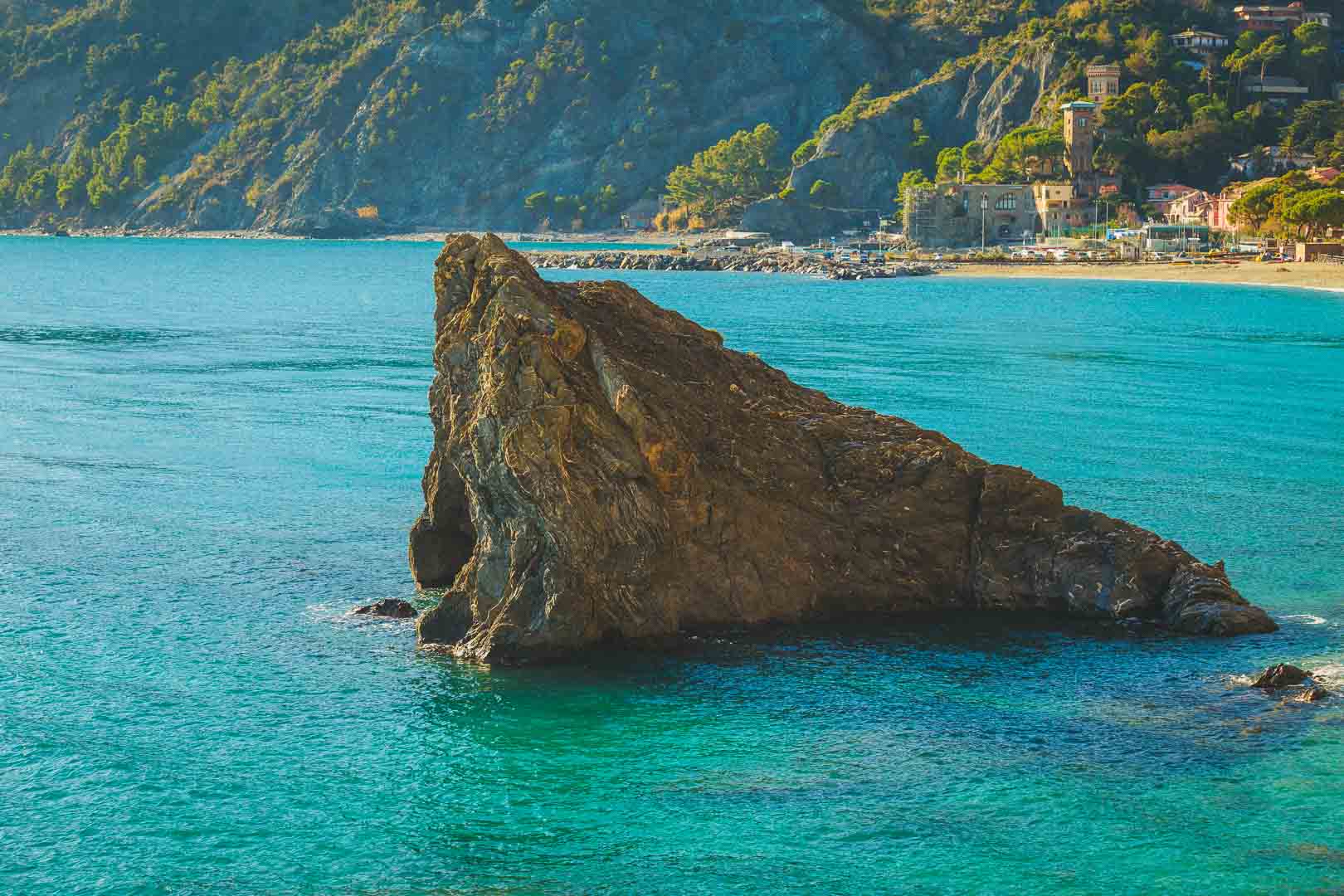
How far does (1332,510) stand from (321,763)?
24.0m

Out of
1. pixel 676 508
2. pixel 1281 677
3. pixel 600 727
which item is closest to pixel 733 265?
pixel 676 508

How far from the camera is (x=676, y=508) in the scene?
24.8m

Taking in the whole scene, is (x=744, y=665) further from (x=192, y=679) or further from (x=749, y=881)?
(x=192, y=679)

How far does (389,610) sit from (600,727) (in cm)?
657

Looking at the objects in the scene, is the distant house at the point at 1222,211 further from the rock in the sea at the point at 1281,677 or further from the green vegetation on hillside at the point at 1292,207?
the rock in the sea at the point at 1281,677

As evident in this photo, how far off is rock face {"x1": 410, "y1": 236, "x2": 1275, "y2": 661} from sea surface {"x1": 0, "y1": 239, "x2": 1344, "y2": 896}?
31.0 inches

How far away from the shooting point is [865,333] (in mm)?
89312

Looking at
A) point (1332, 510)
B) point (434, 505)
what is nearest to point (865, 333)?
point (1332, 510)

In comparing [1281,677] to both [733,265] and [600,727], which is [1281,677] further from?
[733,265]

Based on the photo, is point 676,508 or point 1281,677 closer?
point 1281,677

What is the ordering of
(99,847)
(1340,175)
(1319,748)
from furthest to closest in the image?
(1340,175)
(1319,748)
(99,847)

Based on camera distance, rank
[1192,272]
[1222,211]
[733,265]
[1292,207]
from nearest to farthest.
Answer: [1192,272]
[1292,207]
[1222,211]
[733,265]

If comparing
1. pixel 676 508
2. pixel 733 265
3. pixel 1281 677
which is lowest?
pixel 1281 677

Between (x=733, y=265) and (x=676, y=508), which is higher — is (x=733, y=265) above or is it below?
above
